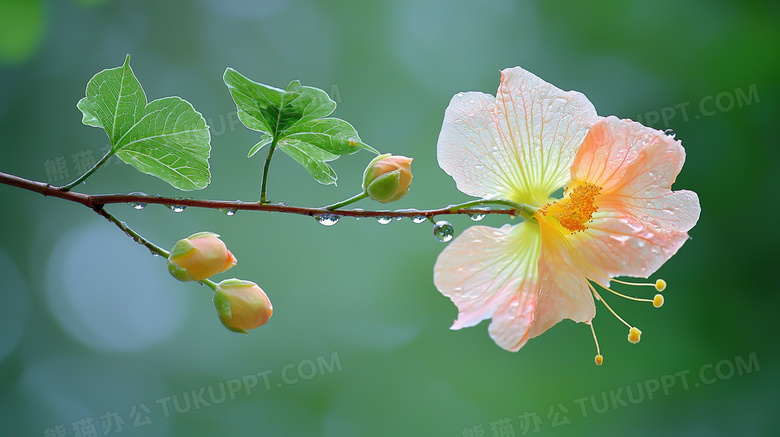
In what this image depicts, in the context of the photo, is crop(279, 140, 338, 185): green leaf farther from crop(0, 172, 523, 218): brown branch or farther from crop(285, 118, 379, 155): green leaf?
crop(0, 172, 523, 218): brown branch

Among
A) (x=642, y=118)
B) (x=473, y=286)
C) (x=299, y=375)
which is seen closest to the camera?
(x=473, y=286)

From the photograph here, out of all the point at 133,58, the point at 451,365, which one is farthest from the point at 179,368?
the point at 133,58

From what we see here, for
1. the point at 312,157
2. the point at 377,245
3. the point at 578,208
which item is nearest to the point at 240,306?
the point at 312,157

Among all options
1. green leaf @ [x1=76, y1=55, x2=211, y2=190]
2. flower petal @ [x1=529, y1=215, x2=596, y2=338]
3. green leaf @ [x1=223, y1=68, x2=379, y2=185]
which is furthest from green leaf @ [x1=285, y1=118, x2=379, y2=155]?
flower petal @ [x1=529, y1=215, x2=596, y2=338]

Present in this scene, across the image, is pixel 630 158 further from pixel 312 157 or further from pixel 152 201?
pixel 152 201

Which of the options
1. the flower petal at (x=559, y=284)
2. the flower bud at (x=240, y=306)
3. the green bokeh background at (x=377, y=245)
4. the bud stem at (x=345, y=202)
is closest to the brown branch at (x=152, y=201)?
the bud stem at (x=345, y=202)

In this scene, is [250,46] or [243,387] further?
[250,46]

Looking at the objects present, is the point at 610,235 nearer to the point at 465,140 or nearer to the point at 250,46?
the point at 465,140
